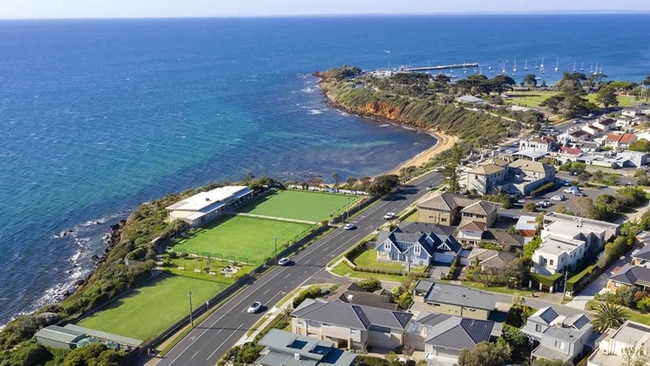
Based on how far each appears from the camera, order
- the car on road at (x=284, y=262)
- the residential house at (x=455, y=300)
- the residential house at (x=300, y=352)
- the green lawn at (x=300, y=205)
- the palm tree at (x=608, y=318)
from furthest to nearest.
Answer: the green lawn at (x=300, y=205)
the car on road at (x=284, y=262)
the residential house at (x=455, y=300)
the palm tree at (x=608, y=318)
the residential house at (x=300, y=352)

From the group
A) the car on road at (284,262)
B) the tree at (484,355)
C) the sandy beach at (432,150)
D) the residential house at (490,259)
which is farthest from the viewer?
the sandy beach at (432,150)

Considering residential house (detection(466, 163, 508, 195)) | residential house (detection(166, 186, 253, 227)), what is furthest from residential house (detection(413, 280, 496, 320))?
residential house (detection(166, 186, 253, 227))

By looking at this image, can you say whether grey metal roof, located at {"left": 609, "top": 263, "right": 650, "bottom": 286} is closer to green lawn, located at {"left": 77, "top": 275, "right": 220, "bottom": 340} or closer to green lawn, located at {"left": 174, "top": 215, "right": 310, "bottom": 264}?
green lawn, located at {"left": 174, "top": 215, "right": 310, "bottom": 264}

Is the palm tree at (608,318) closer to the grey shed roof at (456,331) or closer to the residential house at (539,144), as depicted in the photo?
the grey shed roof at (456,331)

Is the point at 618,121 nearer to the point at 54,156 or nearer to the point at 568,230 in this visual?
the point at 568,230

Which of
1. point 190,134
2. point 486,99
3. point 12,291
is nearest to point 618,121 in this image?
point 486,99

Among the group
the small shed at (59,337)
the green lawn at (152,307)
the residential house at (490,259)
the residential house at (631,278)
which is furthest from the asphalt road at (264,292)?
the residential house at (631,278)
